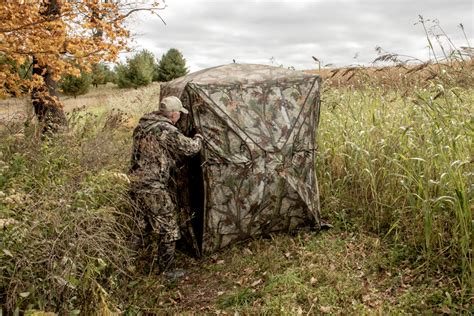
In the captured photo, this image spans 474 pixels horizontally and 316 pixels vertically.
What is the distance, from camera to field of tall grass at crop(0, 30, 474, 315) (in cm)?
350

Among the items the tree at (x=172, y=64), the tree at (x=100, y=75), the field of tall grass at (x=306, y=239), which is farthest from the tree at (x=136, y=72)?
the field of tall grass at (x=306, y=239)

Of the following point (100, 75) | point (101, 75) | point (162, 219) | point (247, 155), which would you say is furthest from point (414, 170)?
point (101, 75)

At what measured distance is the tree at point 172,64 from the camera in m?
29.8

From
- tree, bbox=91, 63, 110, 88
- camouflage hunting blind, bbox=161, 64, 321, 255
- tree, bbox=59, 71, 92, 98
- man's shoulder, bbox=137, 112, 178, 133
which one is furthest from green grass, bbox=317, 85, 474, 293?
tree, bbox=91, 63, 110, 88

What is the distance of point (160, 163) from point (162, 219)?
67 centimetres

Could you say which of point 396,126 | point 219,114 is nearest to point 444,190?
point 396,126

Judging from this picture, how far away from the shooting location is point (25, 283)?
321 centimetres

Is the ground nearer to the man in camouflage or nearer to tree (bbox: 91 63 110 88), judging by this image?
the man in camouflage

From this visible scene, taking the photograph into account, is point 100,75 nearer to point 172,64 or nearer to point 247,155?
point 172,64

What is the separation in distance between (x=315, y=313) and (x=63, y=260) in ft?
Answer: 8.05

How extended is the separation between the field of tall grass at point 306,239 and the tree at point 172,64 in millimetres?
23735

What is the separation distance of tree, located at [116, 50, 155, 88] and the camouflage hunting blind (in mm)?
21448

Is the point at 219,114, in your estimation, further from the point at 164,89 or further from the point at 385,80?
the point at 385,80

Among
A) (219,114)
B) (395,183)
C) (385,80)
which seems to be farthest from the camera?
(385,80)
